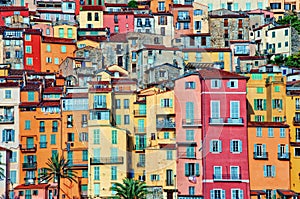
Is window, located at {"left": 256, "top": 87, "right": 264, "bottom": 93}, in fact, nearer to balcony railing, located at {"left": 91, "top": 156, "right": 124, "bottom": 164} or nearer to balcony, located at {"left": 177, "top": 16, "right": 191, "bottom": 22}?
balcony railing, located at {"left": 91, "top": 156, "right": 124, "bottom": 164}

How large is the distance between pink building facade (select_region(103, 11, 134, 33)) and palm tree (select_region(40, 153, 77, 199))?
91.1ft

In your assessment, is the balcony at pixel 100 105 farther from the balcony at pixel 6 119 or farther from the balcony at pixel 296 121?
the balcony at pixel 296 121

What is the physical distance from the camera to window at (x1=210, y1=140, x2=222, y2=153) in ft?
198

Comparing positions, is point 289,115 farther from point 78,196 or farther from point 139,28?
point 139,28

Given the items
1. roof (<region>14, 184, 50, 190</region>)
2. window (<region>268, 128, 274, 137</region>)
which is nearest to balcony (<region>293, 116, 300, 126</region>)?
window (<region>268, 128, 274, 137</region>)

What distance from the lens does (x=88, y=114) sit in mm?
64312

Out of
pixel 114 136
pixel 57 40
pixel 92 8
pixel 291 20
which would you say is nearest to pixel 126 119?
pixel 114 136

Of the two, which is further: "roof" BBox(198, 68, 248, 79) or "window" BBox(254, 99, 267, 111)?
"window" BBox(254, 99, 267, 111)

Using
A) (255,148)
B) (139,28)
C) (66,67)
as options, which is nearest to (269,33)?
(139,28)

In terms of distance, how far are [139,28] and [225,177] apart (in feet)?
102

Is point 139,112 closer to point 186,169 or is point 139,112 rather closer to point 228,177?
point 186,169

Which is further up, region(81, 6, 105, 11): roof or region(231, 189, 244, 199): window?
region(81, 6, 105, 11): roof

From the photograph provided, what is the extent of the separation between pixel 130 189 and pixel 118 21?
33817 mm

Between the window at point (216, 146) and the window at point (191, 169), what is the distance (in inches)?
61.4
